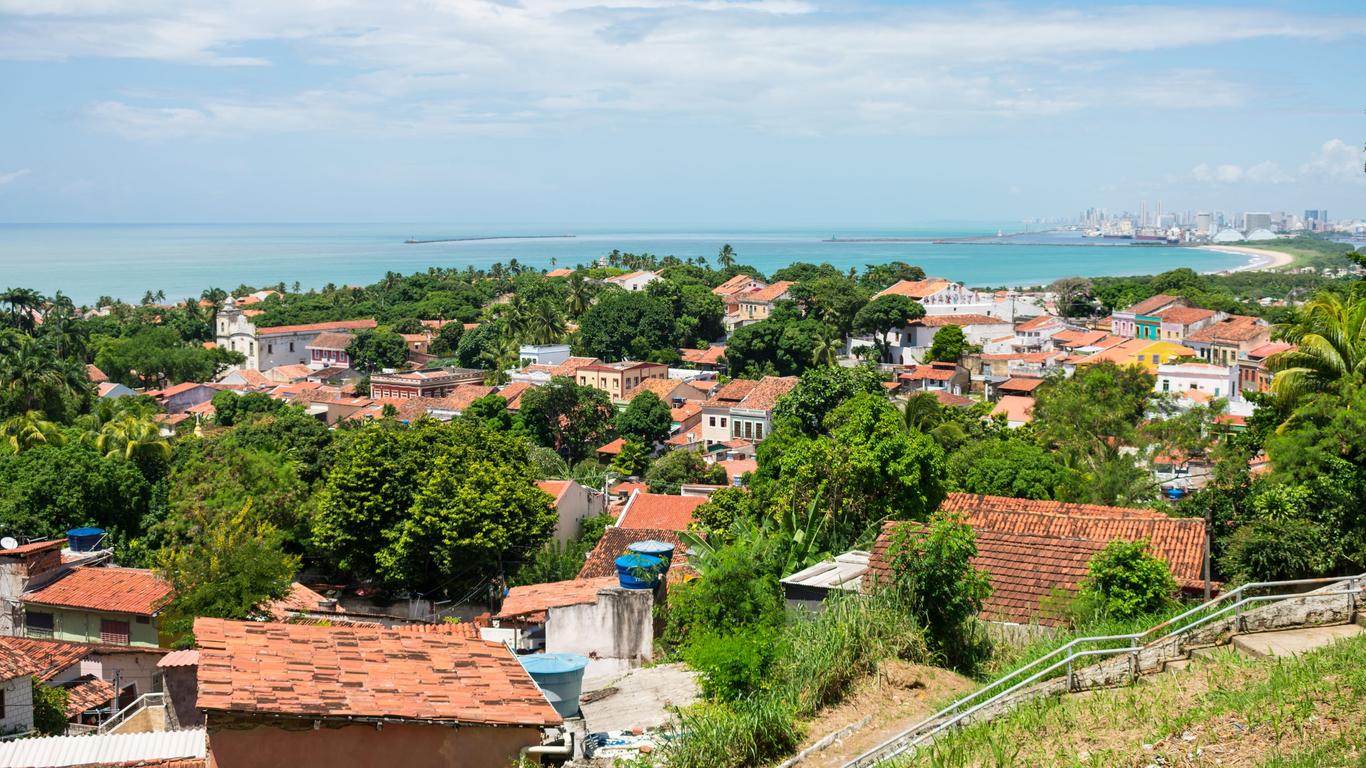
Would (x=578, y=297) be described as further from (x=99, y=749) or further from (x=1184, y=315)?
(x=99, y=749)

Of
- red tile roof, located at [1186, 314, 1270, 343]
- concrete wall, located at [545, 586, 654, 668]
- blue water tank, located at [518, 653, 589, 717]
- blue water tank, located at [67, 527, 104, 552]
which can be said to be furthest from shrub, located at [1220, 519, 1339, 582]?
red tile roof, located at [1186, 314, 1270, 343]

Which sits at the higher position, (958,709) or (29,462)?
(958,709)

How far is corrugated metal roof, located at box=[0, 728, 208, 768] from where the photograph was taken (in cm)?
859

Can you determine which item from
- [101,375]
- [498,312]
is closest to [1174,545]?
[101,375]

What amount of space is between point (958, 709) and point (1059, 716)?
3.01ft

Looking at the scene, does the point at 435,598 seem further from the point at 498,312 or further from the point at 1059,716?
the point at 498,312

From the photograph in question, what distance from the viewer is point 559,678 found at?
9875mm

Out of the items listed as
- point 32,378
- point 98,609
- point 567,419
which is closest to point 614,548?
point 98,609

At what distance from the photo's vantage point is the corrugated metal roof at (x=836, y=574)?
490 inches

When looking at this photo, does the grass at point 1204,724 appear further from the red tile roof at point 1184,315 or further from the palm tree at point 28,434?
the red tile roof at point 1184,315

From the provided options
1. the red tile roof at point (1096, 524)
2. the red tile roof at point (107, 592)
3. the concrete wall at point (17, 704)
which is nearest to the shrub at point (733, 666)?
the red tile roof at point (1096, 524)

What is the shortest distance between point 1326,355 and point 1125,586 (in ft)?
29.5

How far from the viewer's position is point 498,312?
285ft

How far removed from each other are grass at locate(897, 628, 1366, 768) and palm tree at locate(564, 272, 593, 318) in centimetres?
7642
